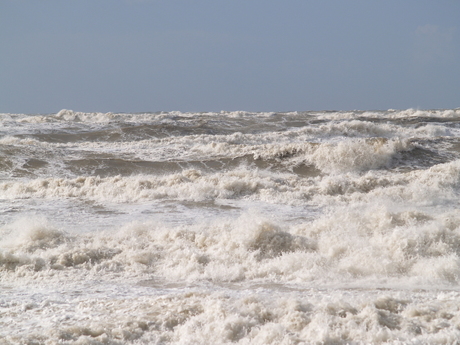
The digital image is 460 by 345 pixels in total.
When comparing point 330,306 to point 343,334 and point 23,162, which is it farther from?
point 23,162

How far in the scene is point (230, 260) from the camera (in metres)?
6.41

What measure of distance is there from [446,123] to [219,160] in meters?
19.0

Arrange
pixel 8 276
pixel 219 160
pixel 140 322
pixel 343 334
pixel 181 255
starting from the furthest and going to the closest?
pixel 219 160 → pixel 181 255 → pixel 8 276 → pixel 140 322 → pixel 343 334

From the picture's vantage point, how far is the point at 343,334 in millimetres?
3834

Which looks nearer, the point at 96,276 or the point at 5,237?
the point at 96,276

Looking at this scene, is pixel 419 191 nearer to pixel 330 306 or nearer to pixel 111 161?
pixel 330 306

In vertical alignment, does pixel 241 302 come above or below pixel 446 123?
below

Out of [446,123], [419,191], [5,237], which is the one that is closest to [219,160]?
[419,191]

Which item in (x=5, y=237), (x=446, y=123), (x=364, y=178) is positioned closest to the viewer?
(x=5, y=237)

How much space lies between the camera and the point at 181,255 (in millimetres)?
6582

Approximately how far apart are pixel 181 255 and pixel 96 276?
4.36 ft

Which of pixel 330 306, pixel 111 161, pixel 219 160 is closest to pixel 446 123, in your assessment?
pixel 219 160

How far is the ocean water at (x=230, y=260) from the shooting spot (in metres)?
4.06

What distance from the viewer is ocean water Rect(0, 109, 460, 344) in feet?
13.3
